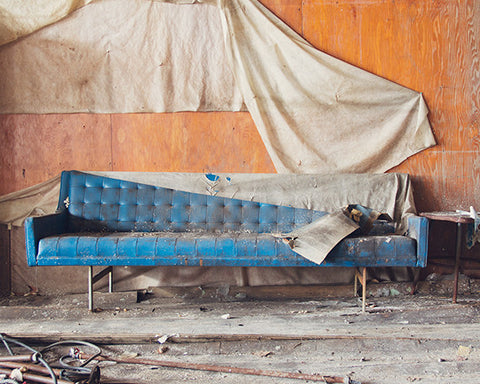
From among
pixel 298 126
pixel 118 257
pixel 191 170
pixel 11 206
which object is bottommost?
pixel 118 257

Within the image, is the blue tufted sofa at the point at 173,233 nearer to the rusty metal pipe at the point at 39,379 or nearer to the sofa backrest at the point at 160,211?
the sofa backrest at the point at 160,211

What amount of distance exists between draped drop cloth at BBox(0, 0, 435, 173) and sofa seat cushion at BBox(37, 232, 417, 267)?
0.81 m

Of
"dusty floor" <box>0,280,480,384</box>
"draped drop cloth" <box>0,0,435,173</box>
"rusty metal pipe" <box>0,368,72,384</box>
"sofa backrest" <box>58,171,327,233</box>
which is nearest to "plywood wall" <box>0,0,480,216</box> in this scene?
"draped drop cloth" <box>0,0,435,173</box>

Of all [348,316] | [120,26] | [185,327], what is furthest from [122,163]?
[348,316]

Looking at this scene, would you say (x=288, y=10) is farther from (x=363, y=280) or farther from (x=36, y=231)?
(x=36, y=231)

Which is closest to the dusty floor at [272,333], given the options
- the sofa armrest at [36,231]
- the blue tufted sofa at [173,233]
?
the blue tufted sofa at [173,233]

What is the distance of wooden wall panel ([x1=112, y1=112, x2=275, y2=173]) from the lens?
10.5 ft

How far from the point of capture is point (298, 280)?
124 inches

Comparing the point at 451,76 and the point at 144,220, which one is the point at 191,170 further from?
the point at 451,76

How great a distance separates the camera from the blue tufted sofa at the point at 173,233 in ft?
8.32

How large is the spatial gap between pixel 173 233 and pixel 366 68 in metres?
2.04

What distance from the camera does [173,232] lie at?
117 inches

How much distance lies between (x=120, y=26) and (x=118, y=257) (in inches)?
73.6

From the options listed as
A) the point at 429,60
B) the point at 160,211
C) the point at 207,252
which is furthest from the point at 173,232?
the point at 429,60
